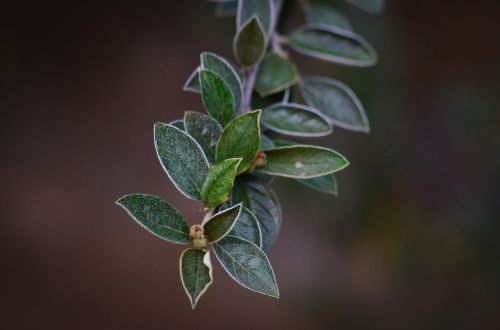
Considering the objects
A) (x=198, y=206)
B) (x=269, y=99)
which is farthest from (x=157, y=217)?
(x=198, y=206)

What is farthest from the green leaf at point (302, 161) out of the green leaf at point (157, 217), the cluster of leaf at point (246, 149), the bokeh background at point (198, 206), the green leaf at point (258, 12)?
the bokeh background at point (198, 206)

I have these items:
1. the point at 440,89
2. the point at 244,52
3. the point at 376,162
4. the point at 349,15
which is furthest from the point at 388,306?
the point at 244,52

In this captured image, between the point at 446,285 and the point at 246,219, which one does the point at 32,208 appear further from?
the point at 246,219

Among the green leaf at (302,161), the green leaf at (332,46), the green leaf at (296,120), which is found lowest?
the green leaf at (302,161)

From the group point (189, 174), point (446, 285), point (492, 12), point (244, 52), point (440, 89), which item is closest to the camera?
point (189, 174)

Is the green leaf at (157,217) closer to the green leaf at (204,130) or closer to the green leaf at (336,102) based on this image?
the green leaf at (204,130)

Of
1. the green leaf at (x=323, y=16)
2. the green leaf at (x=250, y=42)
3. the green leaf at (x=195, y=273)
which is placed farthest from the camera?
the green leaf at (x=323, y=16)
